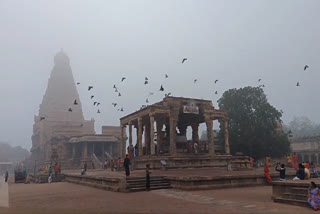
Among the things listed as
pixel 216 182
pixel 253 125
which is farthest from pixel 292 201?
pixel 253 125

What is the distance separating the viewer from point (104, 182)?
17.5 metres

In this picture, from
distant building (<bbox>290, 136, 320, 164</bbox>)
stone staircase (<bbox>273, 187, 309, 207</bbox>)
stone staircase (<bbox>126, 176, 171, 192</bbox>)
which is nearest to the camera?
stone staircase (<bbox>273, 187, 309, 207</bbox>)

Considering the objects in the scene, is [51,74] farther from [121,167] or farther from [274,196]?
[274,196]

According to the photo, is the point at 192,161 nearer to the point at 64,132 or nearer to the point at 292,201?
the point at 292,201

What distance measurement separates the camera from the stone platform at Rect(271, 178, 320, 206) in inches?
389

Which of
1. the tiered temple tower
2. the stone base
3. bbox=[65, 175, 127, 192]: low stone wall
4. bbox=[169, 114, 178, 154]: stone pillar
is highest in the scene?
the tiered temple tower

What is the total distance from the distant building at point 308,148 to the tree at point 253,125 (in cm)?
1710

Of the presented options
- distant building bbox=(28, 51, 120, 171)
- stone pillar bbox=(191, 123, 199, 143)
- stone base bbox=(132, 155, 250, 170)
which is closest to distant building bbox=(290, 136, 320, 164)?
stone pillar bbox=(191, 123, 199, 143)

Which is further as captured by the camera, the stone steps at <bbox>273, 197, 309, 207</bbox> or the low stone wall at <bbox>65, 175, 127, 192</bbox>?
the low stone wall at <bbox>65, 175, 127, 192</bbox>

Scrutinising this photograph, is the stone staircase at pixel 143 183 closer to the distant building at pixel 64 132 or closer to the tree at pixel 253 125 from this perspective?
the distant building at pixel 64 132

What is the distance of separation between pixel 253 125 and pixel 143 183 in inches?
1189

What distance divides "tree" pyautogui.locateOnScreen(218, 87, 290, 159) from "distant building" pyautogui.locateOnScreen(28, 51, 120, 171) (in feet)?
69.5

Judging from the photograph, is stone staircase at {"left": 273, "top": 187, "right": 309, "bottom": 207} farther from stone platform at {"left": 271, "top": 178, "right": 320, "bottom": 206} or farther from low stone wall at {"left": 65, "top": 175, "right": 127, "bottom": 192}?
low stone wall at {"left": 65, "top": 175, "right": 127, "bottom": 192}

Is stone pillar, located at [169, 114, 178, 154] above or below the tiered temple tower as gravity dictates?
below
